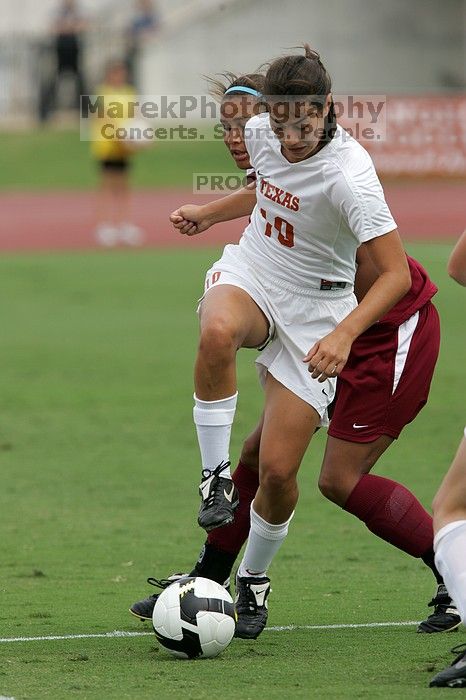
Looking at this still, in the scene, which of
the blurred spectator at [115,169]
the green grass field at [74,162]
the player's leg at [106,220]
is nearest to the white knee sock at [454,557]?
the blurred spectator at [115,169]

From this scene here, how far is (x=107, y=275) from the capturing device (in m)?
18.9

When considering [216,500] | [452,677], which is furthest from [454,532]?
[216,500]

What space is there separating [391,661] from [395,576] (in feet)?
5.26

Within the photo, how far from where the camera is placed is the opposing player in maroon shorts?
5.61 metres

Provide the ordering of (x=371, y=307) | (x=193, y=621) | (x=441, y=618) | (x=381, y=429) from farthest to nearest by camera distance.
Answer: (x=381, y=429) < (x=441, y=618) < (x=193, y=621) < (x=371, y=307)

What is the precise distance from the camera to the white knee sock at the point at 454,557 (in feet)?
14.3

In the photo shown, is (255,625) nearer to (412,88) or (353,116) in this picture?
(353,116)

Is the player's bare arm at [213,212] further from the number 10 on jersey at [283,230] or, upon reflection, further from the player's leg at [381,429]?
the player's leg at [381,429]

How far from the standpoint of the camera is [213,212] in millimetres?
5918

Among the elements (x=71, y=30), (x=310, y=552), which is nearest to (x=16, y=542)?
(x=310, y=552)

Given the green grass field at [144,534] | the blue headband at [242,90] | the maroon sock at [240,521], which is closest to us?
the green grass field at [144,534]

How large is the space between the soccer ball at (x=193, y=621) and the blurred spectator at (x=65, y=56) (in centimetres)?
2838

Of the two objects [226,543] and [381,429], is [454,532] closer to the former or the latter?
[381,429]

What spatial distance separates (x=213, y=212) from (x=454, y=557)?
6.91 feet
